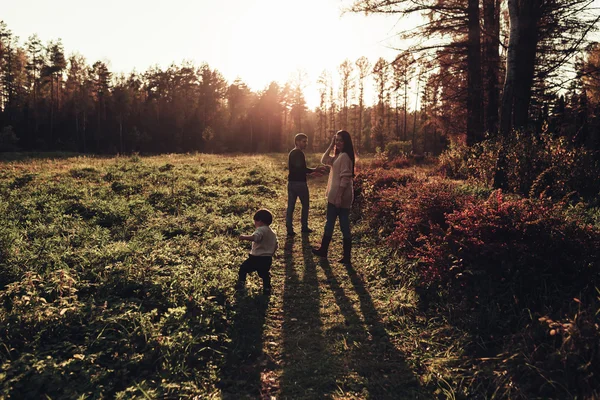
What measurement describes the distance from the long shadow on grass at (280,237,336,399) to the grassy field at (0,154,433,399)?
2 cm

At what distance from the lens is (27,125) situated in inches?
2015

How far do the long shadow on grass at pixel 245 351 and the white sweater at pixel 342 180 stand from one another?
7.92ft

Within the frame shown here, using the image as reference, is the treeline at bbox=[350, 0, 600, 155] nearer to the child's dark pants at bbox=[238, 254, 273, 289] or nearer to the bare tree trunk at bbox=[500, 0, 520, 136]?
the bare tree trunk at bbox=[500, 0, 520, 136]

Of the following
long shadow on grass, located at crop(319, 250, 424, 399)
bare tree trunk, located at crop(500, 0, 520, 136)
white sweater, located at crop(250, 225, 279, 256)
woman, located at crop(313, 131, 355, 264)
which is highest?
bare tree trunk, located at crop(500, 0, 520, 136)

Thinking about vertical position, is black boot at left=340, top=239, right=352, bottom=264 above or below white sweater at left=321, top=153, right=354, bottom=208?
below

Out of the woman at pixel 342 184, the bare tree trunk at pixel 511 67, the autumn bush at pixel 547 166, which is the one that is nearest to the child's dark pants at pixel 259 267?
the woman at pixel 342 184

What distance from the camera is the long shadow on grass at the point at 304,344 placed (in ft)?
10.4

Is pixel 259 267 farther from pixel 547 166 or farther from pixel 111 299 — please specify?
pixel 547 166

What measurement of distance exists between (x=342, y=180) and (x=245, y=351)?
3481mm

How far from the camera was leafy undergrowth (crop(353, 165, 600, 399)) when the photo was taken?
259cm

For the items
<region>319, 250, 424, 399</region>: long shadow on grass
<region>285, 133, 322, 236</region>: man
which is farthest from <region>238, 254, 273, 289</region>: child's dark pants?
<region>285, 133, 322, 236</region>: man

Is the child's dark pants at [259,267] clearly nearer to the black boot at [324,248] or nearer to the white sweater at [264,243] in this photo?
the white sweater at [264,243]

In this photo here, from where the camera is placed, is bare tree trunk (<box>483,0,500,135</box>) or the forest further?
bare tree trunk (<box>483,0,500,135</box>)

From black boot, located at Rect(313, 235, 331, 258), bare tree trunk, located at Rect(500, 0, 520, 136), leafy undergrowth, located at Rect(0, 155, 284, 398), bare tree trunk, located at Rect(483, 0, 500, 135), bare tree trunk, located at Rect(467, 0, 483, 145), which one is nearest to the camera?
leafy undergrowth, located at Rect(0, 155, 284, 398)
